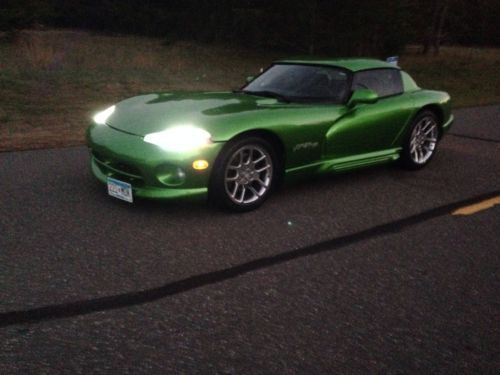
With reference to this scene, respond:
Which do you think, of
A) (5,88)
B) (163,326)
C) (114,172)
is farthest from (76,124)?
(163,326)

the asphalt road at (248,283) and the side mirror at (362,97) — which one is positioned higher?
the side mirror at (362,97)

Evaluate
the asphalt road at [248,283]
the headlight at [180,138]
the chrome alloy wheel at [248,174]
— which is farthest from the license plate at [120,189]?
the chrome alloy wheel at [248,174]

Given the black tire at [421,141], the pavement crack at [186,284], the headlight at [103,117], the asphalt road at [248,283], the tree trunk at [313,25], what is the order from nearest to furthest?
1. the asphalt road at [248,283]
2. the pavement crack at [186,284]
3. the headlight at [103,117]
4. the black tire at [421,141]
5. the tree trunk at [313,25]

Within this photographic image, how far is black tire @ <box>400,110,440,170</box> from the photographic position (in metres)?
6.05

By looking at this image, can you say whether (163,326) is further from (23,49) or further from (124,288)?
(23,49)

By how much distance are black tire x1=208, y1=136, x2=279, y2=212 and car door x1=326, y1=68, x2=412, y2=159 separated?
75 cm

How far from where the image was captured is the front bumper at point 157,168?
4.14 m

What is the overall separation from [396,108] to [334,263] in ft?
8.89

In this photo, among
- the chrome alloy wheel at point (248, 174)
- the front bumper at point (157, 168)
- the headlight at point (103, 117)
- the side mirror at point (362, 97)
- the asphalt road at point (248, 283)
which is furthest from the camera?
the side mirror at point (362, 97)

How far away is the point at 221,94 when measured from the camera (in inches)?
213

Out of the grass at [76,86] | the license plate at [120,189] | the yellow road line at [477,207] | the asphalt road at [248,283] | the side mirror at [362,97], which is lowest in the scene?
the grass at [76,86]

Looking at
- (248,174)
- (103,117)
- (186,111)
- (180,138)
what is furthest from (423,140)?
(103,117)

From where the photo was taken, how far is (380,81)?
5832 millimetres

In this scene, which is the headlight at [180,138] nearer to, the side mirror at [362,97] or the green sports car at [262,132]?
the green sports car at [262,132]
